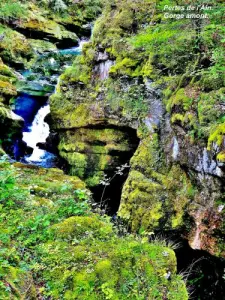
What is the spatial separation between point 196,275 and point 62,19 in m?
25.3

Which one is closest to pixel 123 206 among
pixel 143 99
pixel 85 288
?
pixel 143 99

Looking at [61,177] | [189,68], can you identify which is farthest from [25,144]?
[189,68]

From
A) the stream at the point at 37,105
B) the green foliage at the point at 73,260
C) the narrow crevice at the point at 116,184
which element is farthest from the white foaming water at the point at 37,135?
the green foliage at the point at 73,260

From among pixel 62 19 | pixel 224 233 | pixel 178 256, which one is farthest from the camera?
pixel 62 19

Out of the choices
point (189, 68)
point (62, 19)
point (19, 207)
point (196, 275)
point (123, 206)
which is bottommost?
point (196, 275)

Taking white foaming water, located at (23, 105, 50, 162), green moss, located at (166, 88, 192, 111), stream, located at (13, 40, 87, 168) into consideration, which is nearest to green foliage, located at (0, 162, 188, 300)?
green moss, located at (166, 88, 192, 111)

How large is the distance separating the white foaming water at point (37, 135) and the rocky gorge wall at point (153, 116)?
1612mm

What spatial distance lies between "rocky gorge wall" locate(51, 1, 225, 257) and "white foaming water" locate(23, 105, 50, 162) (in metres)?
1.61

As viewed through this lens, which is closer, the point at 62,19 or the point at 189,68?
the point at 189,68

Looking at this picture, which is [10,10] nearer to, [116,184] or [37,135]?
[37,135]

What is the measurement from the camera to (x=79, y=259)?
494cm

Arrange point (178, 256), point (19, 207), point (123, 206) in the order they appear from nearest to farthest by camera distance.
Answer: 1. point (19, 207)
2. point (178, 256)
3. point (123, 206)

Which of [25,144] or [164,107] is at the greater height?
[164,107]

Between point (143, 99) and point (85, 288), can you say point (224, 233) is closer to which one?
point (85, 288)
